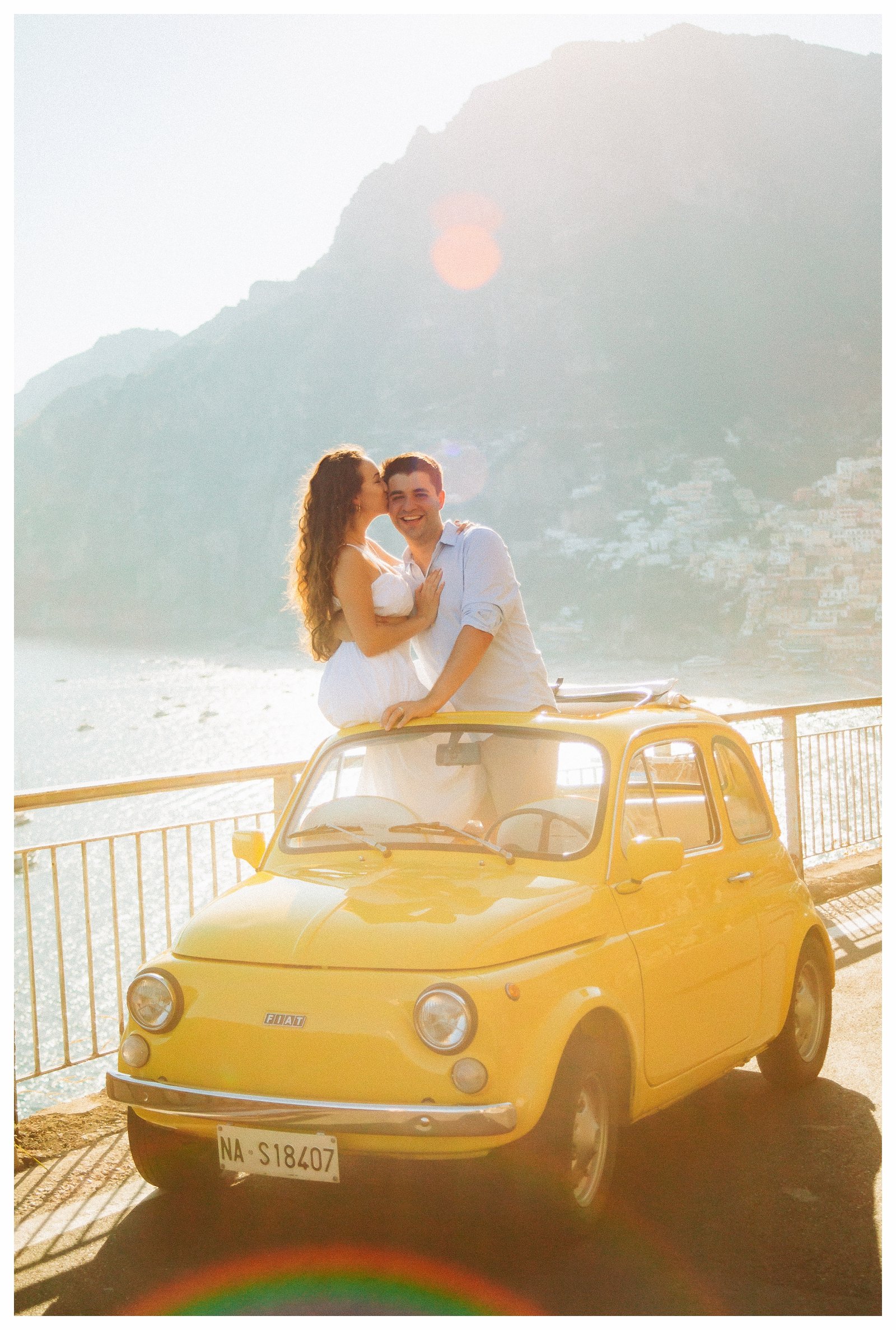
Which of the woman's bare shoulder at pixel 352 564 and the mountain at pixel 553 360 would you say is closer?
the woman's bare shoulder at pixel 352 564

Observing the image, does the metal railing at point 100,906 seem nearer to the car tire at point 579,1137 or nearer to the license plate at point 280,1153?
the license plate at point 280,1153

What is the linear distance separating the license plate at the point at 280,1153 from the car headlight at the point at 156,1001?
388 mm

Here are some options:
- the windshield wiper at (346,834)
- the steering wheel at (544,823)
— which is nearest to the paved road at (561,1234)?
the windshield wiper at (346,834)

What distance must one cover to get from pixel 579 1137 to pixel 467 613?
2328 mm

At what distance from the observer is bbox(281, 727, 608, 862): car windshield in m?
4.31

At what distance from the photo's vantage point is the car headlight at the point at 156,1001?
12.2 ft

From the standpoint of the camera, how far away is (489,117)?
7160 inches

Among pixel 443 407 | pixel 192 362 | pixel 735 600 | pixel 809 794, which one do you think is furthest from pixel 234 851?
pixel 192 362

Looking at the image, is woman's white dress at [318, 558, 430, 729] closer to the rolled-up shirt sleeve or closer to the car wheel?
the rolled-up shirt sleeve

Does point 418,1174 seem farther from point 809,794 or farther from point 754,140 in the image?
point 754,140

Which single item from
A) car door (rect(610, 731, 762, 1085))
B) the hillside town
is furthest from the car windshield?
the hillside town

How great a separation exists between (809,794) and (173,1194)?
761 cm

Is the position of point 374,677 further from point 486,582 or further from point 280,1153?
point 280,1153

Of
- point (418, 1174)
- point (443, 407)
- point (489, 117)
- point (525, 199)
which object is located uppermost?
point (489, 117)
